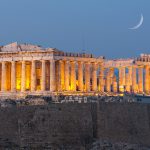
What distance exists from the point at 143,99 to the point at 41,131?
1187 inches

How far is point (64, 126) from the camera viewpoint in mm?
64688

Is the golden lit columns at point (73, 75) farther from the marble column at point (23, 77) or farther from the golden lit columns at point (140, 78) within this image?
the golden lit columns at point (140, 78)

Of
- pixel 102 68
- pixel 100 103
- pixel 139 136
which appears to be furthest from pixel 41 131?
pixel 102 68

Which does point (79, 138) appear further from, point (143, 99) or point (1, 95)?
point (1, 95)

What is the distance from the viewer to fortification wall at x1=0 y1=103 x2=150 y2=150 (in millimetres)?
61625

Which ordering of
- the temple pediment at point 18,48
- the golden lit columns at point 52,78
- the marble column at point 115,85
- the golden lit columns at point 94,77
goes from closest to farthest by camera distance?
the golden lit columns at point 52,78 → the temple pediment at point 18,48 → the golden lit columns at point 94,77 → the marble column at point 115,85

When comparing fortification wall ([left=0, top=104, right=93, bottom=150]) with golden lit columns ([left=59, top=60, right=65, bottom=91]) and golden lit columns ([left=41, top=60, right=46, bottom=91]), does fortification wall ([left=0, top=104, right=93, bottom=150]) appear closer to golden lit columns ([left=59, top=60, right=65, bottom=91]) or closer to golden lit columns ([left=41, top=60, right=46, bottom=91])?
golden lit columns ([left=41, top=60, right=46, bottom=91])

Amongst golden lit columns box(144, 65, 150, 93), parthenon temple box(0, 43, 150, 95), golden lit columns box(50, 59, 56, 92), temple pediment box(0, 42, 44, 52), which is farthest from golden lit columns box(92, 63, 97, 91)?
golden lit columns box(144, 65, 150, 93)

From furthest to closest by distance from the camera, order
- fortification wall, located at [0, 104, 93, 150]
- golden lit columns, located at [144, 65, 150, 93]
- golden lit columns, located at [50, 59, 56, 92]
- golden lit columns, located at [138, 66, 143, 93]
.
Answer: golden lit columns, located at [144, 65, 150, 93] → golden lit columns, located at [138, 66, 143, 93] → golden lit columns, located at [50, 59, 56, 92] → fortification wall, located at [0, 104, 93, 150]

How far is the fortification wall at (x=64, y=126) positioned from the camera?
6162 centimetres

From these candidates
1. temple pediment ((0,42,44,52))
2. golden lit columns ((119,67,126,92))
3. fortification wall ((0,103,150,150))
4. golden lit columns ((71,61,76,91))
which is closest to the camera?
fortification wall ((0,103,150,150))

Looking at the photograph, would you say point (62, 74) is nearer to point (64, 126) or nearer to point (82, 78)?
point (82, 78)

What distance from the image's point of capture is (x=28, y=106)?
63.6m

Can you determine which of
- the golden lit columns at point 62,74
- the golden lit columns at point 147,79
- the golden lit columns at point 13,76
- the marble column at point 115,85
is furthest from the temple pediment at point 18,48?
the golden lit columns at point 147,79
